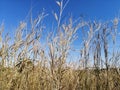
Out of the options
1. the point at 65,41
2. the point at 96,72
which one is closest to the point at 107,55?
the point at 96,72

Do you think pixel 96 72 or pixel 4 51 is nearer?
pixel 4 51

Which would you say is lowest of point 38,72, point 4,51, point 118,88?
point 118,88

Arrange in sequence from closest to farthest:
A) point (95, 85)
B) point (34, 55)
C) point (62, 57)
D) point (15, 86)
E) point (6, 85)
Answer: point (62, 57) → point (6, 85) → point (15, 86) → point (34, 55) → point (95, 85)

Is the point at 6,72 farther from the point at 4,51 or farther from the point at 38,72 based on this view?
the point at 38,72

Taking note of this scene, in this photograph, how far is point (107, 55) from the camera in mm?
4113

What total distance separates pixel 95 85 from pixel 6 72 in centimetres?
148

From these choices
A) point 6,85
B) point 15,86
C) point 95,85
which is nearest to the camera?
point 6,85

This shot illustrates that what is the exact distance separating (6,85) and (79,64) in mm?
1312

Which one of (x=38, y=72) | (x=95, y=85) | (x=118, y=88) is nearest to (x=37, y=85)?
(x=38, y=72)

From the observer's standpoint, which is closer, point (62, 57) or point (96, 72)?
point (62, 57)

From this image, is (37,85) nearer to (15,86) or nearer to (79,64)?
(15,86)

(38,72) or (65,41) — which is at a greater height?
(65,41)

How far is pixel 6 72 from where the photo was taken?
3551 mm

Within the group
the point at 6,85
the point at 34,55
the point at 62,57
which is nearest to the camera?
the point at 62,57
